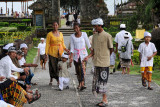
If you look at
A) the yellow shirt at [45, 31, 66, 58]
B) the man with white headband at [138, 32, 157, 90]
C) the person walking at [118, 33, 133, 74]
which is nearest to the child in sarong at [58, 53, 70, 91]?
the yellow shirt at [45, 31, 66, 58]

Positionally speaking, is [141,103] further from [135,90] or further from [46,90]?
[46,90]

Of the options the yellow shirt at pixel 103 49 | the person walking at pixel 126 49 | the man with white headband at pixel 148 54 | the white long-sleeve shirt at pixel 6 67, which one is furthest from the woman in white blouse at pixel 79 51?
the person walking at pixel 126 49

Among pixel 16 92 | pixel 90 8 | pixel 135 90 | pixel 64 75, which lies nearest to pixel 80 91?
pixel 64 75

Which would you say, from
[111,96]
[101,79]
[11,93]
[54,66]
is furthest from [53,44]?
[11,93]

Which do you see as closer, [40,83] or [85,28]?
[40,83]

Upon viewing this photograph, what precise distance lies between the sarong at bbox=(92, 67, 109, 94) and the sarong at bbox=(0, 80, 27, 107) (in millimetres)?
1958

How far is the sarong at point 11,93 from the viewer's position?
18.4 ft

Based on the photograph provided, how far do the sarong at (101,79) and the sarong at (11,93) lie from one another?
77.1 inches

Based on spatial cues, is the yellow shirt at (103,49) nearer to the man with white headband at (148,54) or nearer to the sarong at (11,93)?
the man with white headband at (148,54)

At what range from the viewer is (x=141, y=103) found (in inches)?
283

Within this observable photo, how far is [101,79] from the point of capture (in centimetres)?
721

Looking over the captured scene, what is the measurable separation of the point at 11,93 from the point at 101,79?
2.21 m

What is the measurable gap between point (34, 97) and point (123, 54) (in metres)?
5.47

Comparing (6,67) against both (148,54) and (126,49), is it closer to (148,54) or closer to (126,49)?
(148,54)
